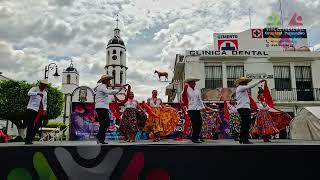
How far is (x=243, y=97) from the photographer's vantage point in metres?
7.81

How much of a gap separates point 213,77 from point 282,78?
5.07 metres

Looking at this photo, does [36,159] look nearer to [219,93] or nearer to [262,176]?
[262,176]

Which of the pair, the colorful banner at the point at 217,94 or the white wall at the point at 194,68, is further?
the white wall at the point at 194,68

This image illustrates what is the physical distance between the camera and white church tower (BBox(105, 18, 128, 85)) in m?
72.1

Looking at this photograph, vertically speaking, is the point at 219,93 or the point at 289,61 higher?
the point at 289,61

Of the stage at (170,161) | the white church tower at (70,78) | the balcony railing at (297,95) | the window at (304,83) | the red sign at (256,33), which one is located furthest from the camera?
the white church tower at (70,78)

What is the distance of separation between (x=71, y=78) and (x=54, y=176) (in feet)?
250

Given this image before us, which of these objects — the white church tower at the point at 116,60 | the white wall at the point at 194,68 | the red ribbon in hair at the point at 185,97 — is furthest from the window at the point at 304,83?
the white church tower at the point at 116,60

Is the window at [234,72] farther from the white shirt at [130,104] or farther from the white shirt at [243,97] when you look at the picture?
the white shirt at [243,97]

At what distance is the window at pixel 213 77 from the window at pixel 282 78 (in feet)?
13.5

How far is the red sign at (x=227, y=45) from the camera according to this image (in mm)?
26750

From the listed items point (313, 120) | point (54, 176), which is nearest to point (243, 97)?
point (54, 176)

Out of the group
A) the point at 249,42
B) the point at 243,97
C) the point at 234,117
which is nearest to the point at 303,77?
the point at 249,42

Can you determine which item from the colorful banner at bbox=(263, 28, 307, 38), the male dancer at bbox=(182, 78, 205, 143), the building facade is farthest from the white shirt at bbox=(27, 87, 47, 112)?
the colorful banner at bbox=(263, 28, 307, 38)
